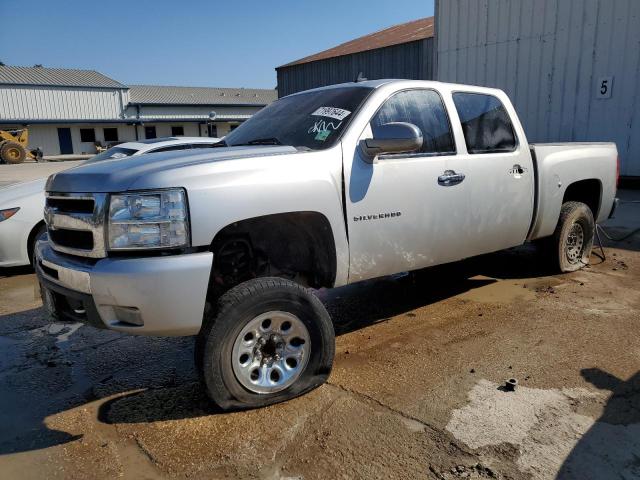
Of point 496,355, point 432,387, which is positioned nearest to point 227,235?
point 432,387

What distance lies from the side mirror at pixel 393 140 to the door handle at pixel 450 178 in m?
0.58

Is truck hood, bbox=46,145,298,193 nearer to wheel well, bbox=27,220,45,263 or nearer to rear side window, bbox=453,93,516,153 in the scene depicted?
rear side window, bbox=453,93,516,153

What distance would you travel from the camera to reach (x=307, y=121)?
369 centimetres

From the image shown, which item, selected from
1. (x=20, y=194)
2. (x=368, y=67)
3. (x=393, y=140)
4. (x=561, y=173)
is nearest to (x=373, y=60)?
(x=368, y=67)

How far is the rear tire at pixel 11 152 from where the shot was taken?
32312 millimetres

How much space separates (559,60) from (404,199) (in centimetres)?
1101

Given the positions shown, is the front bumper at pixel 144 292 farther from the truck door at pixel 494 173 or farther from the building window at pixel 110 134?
the building window at pixel 110 134

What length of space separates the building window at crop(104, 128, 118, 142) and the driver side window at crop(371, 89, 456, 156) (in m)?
50.3

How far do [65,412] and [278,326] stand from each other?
1398 millimetres

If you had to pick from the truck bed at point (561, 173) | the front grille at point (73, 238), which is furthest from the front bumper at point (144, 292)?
the truck bed at point (561, 173)

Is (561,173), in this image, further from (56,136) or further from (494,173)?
(56,136)

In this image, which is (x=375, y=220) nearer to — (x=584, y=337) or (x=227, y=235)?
(x=227, y=235)

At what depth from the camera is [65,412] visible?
10.1 feet

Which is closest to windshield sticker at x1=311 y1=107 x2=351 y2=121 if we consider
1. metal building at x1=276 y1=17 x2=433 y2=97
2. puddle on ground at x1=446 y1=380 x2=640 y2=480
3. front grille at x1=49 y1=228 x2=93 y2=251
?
front grille at x1=49 y1=228 x2=93 y2=251
